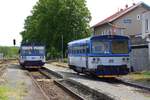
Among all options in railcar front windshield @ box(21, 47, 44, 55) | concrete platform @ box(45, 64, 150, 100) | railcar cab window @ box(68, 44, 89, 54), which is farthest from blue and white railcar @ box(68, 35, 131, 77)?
railcar front windshield @ box(21, 47, 44, 55)

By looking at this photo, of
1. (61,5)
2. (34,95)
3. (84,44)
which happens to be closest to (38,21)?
(61,5)

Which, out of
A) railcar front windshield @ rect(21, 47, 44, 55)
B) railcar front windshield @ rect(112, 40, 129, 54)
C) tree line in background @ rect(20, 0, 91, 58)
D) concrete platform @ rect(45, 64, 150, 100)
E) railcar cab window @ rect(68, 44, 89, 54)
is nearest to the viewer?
concrete platform @ rect(45, 64, 150, 100)

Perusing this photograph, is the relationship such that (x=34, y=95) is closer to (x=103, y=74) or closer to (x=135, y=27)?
(x=103, y=74)

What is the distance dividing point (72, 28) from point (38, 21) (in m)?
9.03

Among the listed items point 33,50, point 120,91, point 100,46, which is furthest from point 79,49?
point 33,50

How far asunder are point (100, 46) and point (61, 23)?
56243mm

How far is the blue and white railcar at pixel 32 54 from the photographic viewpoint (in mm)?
49994

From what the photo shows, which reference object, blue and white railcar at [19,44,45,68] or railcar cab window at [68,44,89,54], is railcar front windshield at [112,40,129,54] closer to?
railcar cab window at [68,44,89,54]

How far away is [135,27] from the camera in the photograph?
252 ft

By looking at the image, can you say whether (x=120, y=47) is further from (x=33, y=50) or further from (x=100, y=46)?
(x=33, y=50)

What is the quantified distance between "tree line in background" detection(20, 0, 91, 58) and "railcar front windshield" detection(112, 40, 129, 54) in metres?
54.4

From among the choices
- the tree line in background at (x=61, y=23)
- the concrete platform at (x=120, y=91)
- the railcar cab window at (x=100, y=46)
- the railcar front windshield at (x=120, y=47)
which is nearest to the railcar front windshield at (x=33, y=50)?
the railcar cab window at (x=100, y=46)

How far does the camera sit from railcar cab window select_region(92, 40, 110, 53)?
3036 centimetres

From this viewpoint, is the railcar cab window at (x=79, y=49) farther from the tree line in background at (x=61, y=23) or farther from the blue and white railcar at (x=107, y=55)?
the tree line in background at (x=61, y=23)
